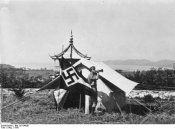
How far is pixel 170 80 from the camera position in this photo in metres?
25.1

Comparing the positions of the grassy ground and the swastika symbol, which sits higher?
the swastika symbol

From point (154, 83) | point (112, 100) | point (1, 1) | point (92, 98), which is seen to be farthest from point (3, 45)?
point (154, 83)

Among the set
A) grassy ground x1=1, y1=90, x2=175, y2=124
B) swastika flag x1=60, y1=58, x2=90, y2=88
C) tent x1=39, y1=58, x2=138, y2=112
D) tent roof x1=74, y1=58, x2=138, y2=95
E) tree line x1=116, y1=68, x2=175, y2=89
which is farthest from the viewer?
tree line x1=116, y1=68, x2=175, y2=89

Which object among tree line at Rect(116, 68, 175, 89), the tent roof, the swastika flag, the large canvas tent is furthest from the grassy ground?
tree line at Rect(116, 68, 175, 89)

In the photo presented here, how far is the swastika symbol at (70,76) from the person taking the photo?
11195 millimetres

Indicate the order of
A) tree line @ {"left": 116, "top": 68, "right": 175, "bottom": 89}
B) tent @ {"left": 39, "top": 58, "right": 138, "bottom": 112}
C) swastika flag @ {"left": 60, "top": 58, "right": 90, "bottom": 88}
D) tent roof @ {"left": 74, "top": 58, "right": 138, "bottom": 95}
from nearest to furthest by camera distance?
1. swastika flag @ {"left": 60, "top": 58, "right": 90, "bottom": 88}
2. tent @ {"left": 39, "top": 58, "right": 138, "bottom": 112}
3. tent roof @ {"left": 74, "top": 58, "right": 138, "bottom": 95}
4. tree line @ {"left": 116, "top": 68, "right": 175, "bottom": 89}

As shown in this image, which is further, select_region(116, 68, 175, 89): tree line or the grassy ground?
select_region(116, 68, 175, 89): tree line

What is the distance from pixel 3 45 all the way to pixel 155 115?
6.06 meters

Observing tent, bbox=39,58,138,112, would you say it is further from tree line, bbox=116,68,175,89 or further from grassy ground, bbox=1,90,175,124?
tree line, bbox=116,68,175,89

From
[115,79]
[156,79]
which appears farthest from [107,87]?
[156,79]

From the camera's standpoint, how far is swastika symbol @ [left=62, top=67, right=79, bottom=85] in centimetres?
1120

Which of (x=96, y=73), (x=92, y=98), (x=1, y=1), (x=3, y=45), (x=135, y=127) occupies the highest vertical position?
(x=1, y=1)

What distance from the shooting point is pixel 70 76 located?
36.9 ft

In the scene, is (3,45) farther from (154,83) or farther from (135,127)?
(154,83)
